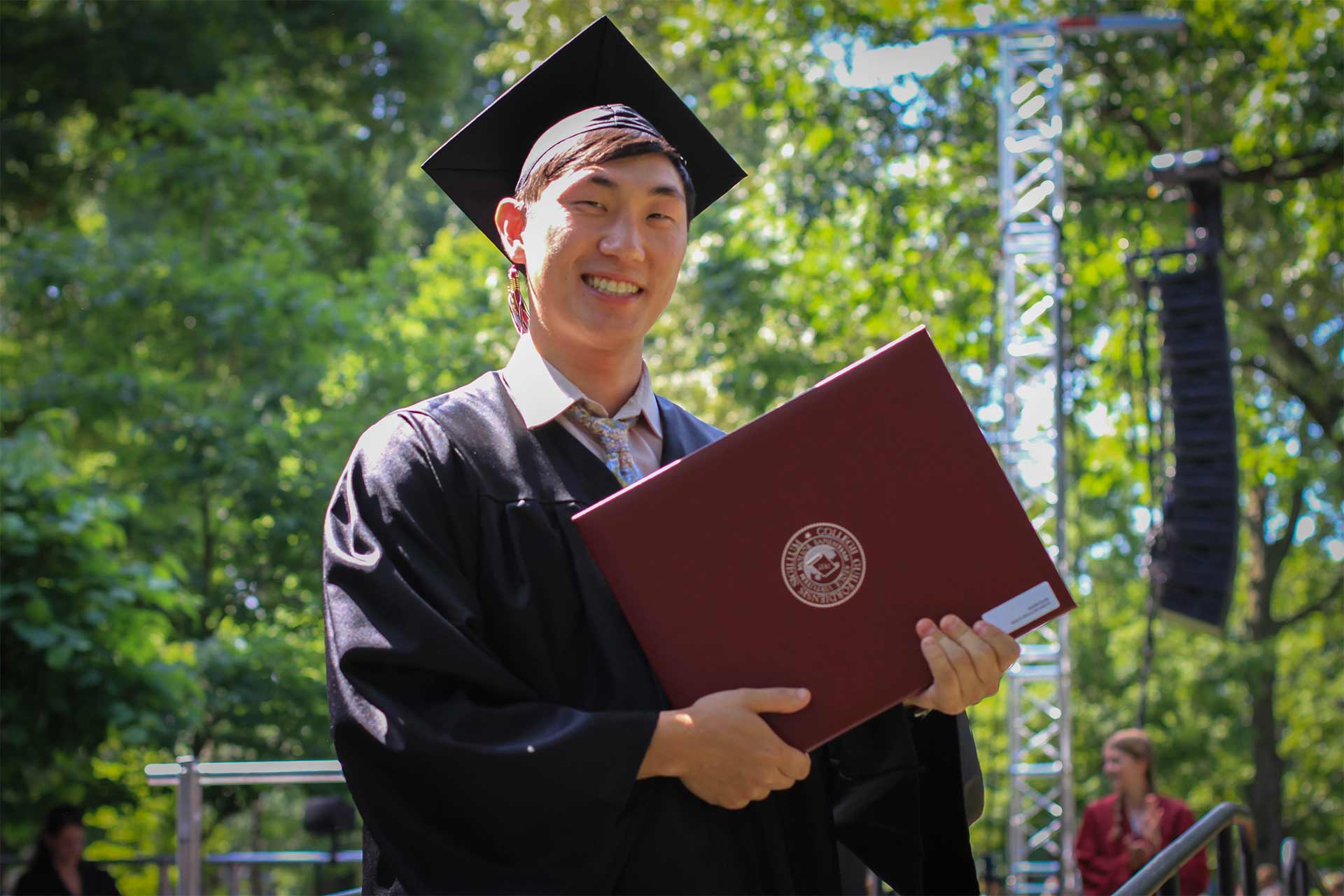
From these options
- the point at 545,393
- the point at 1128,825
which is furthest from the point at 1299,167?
the point at 545,393

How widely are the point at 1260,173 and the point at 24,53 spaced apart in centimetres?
971

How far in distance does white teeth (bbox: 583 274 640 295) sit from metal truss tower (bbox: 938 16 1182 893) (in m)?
6.27

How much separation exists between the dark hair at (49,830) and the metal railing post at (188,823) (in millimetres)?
1750

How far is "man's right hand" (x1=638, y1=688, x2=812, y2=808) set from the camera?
5.07ft

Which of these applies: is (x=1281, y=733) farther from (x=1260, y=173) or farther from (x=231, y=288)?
(x=231, y=288)

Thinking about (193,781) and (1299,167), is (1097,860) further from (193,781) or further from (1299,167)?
(1299,167)

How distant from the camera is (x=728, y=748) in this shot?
1547 millimetres

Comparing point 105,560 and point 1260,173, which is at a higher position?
point 1260,173

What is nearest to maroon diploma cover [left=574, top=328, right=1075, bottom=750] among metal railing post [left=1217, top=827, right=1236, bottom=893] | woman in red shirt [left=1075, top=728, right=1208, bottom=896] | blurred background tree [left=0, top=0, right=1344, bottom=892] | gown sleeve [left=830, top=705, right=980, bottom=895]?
gown sleeve [left=830, top=705, right=980, bottom=895]

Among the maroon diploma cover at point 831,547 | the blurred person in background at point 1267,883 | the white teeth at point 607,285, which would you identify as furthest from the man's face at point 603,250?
the blurred person in background at point 1267,883

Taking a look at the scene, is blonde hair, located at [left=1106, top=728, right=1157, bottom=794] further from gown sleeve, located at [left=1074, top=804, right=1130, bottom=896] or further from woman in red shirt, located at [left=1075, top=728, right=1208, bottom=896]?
gown sleeve, located at [left=1074, top=804, right=1130, bottom=896]

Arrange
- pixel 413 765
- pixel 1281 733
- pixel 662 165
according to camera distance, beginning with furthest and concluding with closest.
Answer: pixel 1281 733, pixel 662 165, pixel 413 765

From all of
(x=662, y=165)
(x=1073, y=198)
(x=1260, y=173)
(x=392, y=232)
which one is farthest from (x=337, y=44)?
(x=662, y=165)

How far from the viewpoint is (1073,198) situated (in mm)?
10266
